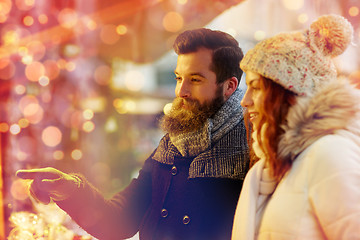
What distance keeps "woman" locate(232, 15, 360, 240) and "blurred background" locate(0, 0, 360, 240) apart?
549 mm

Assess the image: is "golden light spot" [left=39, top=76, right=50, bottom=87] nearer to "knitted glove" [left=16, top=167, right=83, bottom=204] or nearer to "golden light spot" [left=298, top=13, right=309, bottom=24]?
"knitted glove" [left=16, top=167, right=83, bottom=204]

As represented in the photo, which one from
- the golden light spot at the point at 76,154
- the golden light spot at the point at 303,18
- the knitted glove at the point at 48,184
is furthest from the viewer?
the golden light spot at the point at 76,154

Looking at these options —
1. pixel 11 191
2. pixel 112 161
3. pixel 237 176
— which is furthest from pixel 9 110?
pixel 237 176

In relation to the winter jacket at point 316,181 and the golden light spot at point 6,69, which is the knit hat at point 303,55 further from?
the golden light spot at point 6,69

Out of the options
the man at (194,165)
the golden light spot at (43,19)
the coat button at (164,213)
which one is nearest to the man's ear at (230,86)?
the man at (194,165)

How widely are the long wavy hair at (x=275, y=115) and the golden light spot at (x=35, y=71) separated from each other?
6.13ft

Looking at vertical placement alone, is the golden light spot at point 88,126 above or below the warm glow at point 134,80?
below

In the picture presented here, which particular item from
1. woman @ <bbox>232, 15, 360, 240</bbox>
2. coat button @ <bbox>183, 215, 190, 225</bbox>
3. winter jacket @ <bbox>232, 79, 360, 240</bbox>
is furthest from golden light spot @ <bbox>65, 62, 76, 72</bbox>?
winter jacket @ <bbox>232, 79, 360, 240</bbox>

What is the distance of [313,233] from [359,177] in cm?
17

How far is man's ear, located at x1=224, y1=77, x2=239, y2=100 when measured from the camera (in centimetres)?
117

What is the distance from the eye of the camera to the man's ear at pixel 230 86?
1.17 metres

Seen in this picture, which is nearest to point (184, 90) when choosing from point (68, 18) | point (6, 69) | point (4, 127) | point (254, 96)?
point (254, 96)

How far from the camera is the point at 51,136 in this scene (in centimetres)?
252

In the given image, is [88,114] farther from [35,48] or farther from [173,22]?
[173,22]
